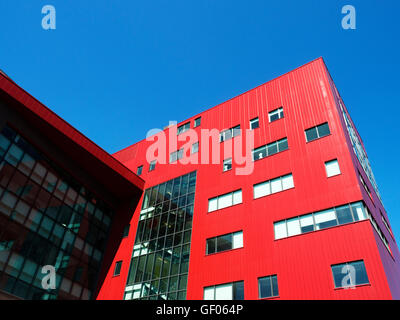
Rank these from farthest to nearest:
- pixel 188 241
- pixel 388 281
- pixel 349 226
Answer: pixel 188 241 < pixel 349 226 < pixel 388 281

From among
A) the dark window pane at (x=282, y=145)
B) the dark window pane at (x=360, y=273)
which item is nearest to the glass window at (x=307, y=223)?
the dark window pane at (x=360, y=273)

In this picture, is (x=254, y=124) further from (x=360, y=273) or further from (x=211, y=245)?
(x=360, y=273)

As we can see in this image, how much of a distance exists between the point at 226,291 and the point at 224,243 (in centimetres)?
400

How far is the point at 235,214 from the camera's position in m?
28.1

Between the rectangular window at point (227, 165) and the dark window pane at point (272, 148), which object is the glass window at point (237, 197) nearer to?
the rectangular window at point (227, 165)

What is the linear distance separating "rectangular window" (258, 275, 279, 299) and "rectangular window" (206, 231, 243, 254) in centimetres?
357

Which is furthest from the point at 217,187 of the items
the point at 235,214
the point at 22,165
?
the point at 22,165

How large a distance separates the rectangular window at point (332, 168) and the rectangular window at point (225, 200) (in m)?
7.79

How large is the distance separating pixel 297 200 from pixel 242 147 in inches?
347

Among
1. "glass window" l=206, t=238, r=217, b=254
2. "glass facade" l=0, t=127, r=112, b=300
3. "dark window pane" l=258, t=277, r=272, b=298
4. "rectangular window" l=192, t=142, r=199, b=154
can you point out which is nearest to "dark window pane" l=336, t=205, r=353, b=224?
"dark window pane" l=258, t=277, r=272, b=298

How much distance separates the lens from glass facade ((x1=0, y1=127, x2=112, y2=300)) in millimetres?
26953

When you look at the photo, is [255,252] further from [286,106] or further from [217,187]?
[286,106]

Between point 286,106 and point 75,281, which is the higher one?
point 286,106

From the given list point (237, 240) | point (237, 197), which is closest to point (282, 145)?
point (237, 197)
